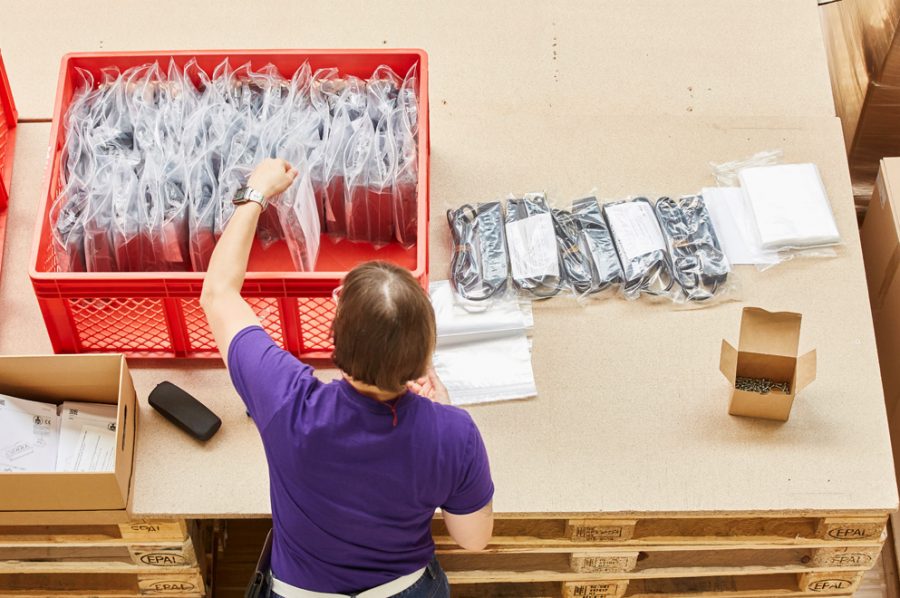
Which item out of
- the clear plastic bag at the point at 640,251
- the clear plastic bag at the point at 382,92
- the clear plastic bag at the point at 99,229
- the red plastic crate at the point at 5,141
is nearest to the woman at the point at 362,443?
the clear plastic bag at the point at 99,229

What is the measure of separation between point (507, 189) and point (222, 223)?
80cm

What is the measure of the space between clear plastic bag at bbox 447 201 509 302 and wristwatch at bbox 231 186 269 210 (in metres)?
0.61

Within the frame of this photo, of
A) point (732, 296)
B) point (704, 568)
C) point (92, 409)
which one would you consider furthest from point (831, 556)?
point (92, 409)

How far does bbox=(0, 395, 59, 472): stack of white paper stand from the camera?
2525 millimetres

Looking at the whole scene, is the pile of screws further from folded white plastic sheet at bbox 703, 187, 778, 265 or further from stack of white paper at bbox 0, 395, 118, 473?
stack of white paper at bbox 0, 395, 118, 473

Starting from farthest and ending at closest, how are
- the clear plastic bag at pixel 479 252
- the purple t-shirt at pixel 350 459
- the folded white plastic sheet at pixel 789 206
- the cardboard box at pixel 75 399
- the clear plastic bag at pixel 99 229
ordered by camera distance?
1. the folded white plastic sheet at pixel 789 206
2. the clear plastic bag at pixel 479 252
3. the clear plastic bag at pixel 99 229
4. the cardboard box at pixel 75 399
5. the purple t-shirt at pixel 350 459

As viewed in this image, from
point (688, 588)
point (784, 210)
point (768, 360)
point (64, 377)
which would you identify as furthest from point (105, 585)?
point (784, 210)

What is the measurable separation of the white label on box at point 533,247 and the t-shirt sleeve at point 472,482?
82 centimetres

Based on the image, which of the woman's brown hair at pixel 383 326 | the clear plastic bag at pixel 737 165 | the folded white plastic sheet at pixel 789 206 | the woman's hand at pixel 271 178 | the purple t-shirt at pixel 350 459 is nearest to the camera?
the woman's brown hair at pixel 383 326

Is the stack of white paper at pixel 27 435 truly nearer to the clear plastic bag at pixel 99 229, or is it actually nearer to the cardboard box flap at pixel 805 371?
the clear plastic bag at pixel 99 229

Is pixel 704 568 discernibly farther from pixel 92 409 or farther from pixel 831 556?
pixel 92 409

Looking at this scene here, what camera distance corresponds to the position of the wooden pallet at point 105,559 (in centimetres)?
259

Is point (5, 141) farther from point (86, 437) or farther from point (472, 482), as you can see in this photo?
point (472, 482)

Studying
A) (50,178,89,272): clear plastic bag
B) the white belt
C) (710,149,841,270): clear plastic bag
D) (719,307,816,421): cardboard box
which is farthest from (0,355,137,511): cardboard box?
(710,149,841,270): clear plastic bag
